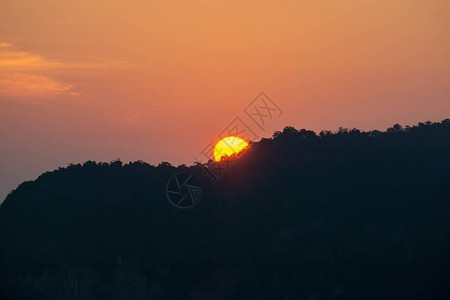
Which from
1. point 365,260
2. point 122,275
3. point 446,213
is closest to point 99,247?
point 122,275

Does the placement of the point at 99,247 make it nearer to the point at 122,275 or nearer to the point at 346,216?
the point at 122,275

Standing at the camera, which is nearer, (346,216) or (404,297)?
(404,297)

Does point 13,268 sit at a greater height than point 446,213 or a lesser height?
greater

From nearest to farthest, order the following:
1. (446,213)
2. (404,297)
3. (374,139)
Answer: (404,297), (446,213), (374,139)

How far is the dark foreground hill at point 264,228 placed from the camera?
79.6 meters

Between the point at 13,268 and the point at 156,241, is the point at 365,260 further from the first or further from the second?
the point at 13,268

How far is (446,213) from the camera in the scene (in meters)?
83.7

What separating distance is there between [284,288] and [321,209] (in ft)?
36.9


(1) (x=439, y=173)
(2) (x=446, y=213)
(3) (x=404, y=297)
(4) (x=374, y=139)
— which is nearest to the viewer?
(3) (x=404, y=297)

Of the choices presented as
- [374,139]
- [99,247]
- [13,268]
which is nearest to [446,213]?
[374,139]

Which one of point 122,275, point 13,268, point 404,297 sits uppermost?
point 13,268

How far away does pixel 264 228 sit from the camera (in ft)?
289

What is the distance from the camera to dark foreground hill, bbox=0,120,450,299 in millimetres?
79562

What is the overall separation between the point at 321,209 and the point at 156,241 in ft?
52.1
